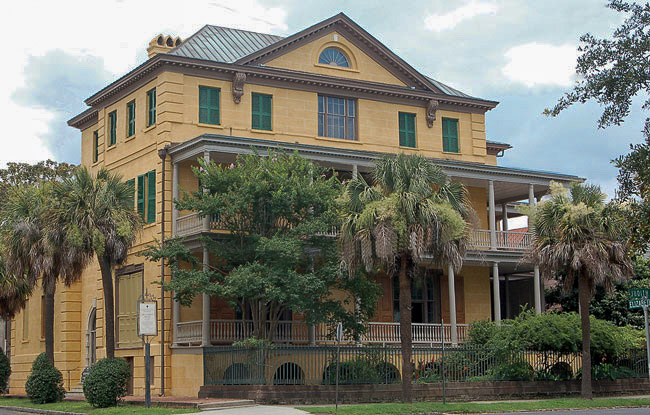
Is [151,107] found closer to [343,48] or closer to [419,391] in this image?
[343,48]

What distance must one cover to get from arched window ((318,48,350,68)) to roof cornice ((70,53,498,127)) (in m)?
1.32

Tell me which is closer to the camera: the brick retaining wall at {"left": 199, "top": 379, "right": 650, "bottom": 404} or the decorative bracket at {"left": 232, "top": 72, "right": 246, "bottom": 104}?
the brick retaining wall at {"left": 199, "top": 379, "right": 650, "bottom": 404}

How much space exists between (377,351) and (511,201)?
55.5ft

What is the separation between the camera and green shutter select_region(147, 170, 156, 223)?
117ft

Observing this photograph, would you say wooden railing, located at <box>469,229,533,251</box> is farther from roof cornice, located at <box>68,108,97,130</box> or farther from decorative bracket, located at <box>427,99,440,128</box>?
roof cornice, located at <box>68,108,97,130</box>

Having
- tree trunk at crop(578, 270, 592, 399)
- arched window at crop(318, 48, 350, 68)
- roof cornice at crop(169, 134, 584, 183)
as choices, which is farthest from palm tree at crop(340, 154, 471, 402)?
arched window at crop(318, 48, 350, 68)

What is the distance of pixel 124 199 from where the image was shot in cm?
3216

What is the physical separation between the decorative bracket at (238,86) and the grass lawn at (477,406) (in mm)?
15456

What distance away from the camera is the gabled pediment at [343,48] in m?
38.4

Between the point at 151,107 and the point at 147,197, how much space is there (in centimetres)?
380

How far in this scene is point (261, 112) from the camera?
3794 cm

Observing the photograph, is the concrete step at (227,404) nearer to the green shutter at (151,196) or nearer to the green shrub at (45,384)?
the green shrub at (45,384)

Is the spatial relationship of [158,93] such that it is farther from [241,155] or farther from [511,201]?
[511,201]

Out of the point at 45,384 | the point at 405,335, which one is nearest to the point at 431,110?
the point at 405,335
